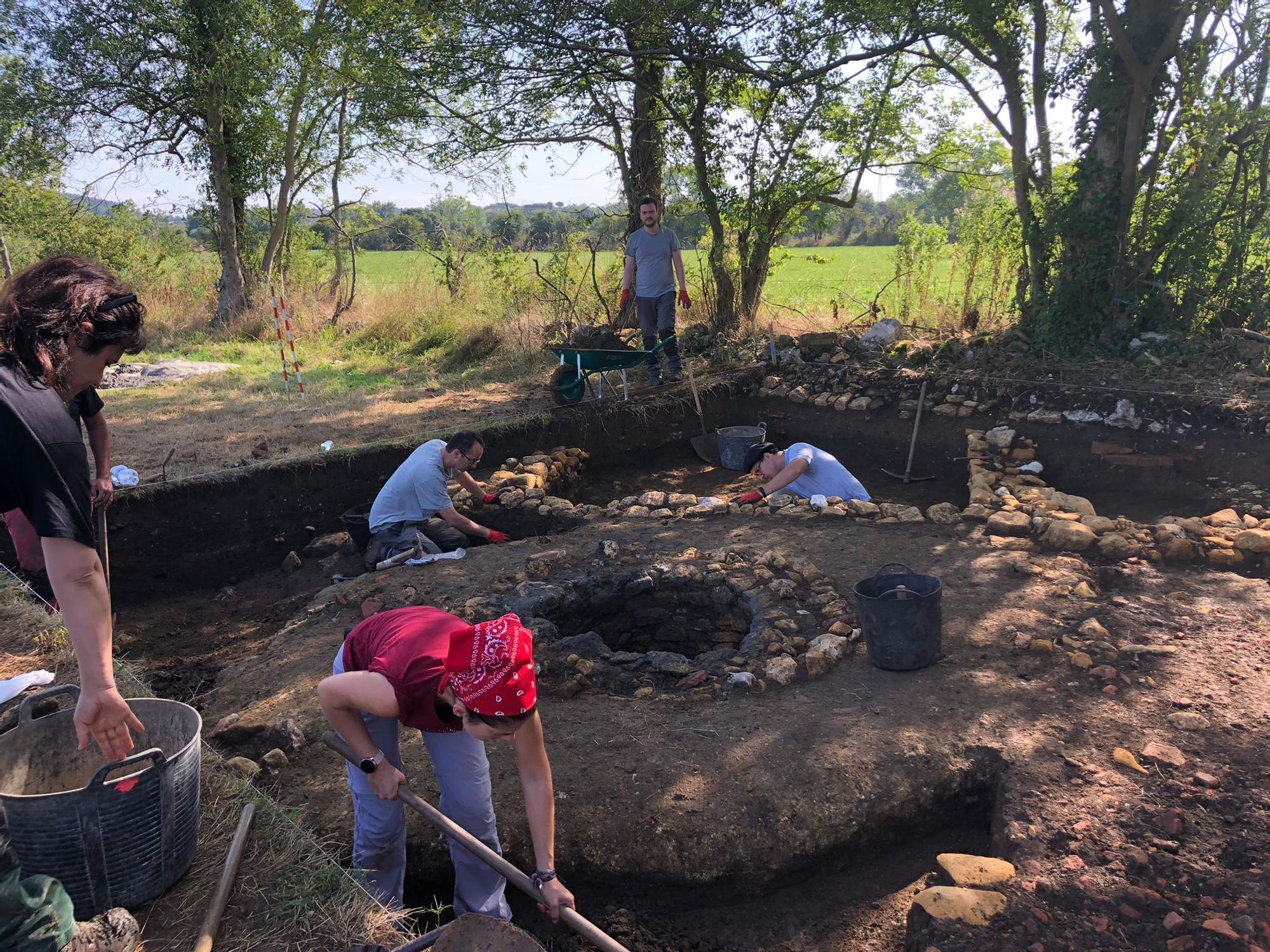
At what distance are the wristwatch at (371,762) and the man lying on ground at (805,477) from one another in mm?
4289

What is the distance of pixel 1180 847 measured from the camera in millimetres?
2795

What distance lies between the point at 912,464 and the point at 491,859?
659 centimetres

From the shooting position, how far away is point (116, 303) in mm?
2041

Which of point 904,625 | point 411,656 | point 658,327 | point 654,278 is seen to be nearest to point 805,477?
point 904,625

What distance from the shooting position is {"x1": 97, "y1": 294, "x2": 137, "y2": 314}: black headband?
2.02 m

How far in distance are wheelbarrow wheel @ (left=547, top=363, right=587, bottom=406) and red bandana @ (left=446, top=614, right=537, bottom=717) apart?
6.45m

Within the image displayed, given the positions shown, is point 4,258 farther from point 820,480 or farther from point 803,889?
point 803,889

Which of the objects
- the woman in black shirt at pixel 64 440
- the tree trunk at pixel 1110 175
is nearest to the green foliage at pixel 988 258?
the tree trunk at pixel 1110 175

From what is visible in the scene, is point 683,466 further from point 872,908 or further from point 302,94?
point 302,94

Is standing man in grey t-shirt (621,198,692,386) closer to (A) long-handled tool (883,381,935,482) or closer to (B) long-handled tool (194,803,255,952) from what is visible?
(A) long-handled tool (883,381,935,482)

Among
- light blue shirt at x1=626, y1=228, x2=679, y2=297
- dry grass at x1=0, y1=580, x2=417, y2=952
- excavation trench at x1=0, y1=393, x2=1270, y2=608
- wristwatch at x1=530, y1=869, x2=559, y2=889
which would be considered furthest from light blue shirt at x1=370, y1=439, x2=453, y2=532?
wristwatch at x1=530, y1=869, x2=559, y2=889

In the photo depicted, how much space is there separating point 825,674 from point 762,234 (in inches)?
292

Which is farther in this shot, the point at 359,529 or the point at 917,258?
the point at 917,258

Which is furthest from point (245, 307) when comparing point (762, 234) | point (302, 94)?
point (762, 234)
